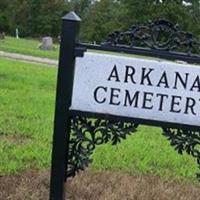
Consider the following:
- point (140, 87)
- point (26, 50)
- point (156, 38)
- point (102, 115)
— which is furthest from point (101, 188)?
point (26, 50)

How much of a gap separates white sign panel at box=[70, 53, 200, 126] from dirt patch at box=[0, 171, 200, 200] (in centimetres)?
82

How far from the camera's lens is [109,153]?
5.61 metres

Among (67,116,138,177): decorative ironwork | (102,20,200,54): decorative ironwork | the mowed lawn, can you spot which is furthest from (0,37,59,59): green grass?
(102,20,200,54): decorative ironwork

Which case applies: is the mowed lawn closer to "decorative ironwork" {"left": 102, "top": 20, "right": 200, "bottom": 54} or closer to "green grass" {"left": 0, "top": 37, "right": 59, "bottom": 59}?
"decorative ironwork" {"left": 102, "top": 20, "right": 200, "bottom": 54}

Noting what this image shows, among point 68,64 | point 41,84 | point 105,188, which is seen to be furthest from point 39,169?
point 41,84

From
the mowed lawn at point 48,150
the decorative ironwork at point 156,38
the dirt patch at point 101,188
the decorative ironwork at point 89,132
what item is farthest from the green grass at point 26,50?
the decorative ironwork at point 156,38

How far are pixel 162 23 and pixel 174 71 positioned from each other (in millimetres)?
314

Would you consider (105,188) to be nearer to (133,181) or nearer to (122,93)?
(133,181)

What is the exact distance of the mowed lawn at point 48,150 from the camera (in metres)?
5.05

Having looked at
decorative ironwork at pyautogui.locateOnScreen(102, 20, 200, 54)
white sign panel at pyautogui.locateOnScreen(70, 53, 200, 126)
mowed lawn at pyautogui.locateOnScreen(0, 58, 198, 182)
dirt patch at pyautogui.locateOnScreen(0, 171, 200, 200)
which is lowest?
mowed lawn at pyautogui.locateOnScreen(0, 58, 198, 182)

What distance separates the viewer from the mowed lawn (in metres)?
5.05

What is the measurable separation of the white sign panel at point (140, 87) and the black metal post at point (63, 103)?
0.07 metres

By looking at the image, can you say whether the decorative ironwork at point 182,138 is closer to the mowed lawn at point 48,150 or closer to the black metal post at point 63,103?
the black metal post at point 63,103

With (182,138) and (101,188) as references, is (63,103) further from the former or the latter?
(101,188)
